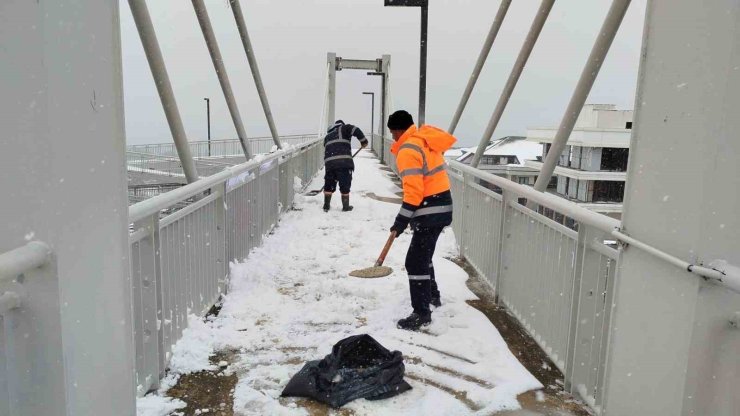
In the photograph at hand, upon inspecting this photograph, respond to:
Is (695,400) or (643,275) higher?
(643,275)

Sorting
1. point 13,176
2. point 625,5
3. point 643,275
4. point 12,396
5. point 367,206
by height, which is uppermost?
point 625,5

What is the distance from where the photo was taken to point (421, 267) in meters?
4.48

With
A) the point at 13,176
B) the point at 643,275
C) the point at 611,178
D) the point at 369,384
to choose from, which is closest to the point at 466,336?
the point at 369,384

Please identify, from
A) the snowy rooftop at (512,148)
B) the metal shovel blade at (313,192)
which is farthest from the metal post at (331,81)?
the snowy rooftop at (512,148)

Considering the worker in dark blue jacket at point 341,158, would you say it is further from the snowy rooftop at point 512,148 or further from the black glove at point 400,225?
the black glove at point 400,225

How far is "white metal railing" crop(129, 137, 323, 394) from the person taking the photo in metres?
3.10

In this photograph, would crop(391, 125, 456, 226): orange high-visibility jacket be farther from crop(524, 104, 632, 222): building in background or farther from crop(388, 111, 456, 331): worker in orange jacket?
crop(524, 104, 632, 222): building in background

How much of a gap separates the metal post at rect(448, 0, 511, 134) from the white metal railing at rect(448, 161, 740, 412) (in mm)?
1865

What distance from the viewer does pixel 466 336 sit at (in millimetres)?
4250

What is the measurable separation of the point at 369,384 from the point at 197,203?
1930mm

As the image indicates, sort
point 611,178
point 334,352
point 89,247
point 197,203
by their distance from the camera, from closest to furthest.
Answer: point 89,247, point 611,178, point 334,352, point 197,203

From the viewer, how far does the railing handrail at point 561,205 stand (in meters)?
2.86

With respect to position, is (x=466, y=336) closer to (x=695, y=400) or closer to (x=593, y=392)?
(x=593, y=392)

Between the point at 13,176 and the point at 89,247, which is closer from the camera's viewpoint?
the point at 13,176
